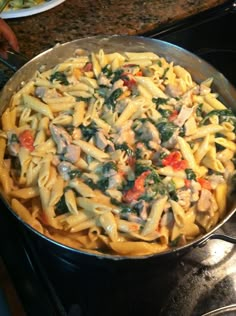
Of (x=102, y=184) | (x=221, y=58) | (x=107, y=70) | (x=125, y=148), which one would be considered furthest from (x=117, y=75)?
(x=221, y=58)

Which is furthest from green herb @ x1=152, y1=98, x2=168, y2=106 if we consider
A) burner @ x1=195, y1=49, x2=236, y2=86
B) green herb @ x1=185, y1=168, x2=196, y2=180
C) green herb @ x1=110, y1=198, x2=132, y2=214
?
burner @ x1=195, y1=49, x2=236, y2=86

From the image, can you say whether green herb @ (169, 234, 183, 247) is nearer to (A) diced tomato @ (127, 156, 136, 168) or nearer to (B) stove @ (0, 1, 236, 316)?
(B) stove @ (0, 1, 236, 316)

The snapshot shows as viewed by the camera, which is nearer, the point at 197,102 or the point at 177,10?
the point at 197,102

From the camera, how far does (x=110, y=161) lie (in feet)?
3.48

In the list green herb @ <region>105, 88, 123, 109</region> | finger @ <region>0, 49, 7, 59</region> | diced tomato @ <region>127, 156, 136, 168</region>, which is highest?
finger @ <region>0, 49, 7, 59</region>

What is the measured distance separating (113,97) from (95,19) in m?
0.50

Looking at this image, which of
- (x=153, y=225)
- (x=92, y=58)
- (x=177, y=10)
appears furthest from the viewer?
(x=177, y=10)

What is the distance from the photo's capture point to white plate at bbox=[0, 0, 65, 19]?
1.54 m

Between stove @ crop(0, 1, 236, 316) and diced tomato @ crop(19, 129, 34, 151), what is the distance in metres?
0.17

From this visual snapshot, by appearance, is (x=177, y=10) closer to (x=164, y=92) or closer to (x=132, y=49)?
(x=132, y=49)

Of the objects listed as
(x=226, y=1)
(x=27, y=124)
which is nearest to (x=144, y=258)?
(x=27, y=124)

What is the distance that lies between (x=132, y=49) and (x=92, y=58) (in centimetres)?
13

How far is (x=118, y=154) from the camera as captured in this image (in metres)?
1.06

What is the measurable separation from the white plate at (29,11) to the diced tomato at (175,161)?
792 mm
